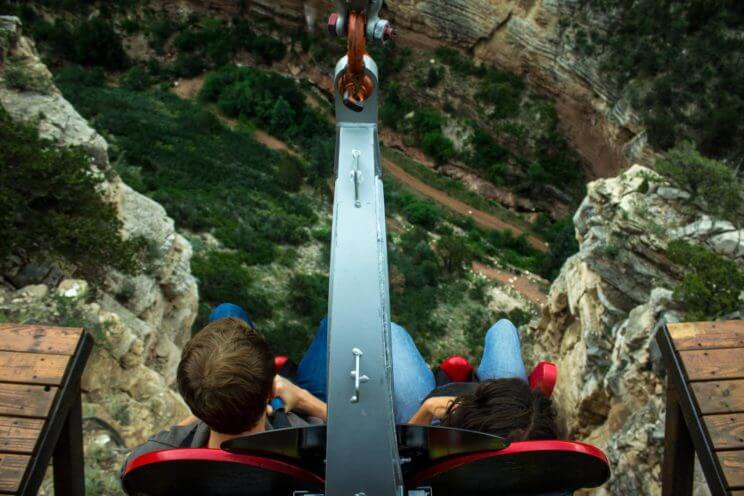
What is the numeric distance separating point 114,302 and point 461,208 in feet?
59.5

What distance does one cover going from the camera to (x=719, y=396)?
2.11 metres

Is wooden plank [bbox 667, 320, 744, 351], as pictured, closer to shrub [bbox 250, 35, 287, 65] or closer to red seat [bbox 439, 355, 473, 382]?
red seat [bbox 439, 355, 473, 382]

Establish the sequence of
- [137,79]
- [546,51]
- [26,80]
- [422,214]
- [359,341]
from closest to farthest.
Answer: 1. [359,341]
2. [26,80]
3. [422,214]
4. [546,51]
5. [137,79]

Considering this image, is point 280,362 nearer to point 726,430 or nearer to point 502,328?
point 502,328

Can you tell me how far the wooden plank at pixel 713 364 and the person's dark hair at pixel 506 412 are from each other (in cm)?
43

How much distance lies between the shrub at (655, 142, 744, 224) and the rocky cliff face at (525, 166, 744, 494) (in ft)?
0.64

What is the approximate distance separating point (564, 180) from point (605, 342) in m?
17.8

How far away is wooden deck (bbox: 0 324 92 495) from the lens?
6.51ft

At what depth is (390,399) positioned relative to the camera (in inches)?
66.6

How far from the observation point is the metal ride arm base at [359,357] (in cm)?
160

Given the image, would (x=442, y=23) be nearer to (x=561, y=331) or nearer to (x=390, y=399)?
(x=561, y=331)

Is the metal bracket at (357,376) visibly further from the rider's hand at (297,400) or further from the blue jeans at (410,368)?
the blue jeans at (410,368)

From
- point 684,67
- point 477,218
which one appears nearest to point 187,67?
point 477,218

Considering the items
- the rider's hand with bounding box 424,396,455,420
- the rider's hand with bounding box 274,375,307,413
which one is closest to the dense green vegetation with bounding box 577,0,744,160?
the rider's hand with bounding box 424,396,455,420
